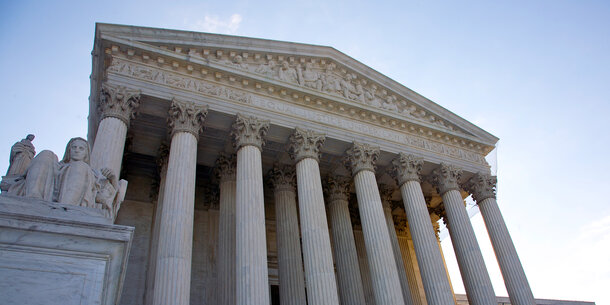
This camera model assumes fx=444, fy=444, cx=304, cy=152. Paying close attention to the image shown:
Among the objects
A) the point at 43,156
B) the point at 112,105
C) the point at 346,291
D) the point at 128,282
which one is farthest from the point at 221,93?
the point at 43,156

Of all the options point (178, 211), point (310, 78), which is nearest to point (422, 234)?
point (310, 78)

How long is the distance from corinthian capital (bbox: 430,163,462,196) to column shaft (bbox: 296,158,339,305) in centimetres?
660

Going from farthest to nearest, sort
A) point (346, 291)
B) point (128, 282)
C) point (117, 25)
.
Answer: point (346, 291) < point (128, 282) < point (117, 25)

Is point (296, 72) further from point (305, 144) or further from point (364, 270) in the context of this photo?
point (364, 270)

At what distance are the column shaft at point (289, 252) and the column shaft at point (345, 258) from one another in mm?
2014

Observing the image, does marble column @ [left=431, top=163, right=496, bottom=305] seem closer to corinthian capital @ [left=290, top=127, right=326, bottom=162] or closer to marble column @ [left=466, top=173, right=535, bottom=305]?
marble column @ [left=466, top=173, right=535, bottom=305]

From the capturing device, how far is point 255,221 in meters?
13.5

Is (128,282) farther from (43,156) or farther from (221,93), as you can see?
(43,156)

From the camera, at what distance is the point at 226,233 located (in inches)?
603

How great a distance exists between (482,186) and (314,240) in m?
10.5

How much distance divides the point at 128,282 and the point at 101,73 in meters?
7.43

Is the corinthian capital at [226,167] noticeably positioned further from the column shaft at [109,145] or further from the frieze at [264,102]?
the column shaft at [109,145]

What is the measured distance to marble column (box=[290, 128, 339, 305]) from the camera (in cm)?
1334

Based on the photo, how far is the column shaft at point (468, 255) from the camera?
16766 mm
